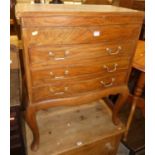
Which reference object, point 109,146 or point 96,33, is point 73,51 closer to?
point 96,33

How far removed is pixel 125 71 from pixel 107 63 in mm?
174

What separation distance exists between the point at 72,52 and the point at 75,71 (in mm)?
123

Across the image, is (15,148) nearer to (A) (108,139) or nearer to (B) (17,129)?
(B) (17,129)

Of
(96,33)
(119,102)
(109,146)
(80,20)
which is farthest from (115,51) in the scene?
(109,146)

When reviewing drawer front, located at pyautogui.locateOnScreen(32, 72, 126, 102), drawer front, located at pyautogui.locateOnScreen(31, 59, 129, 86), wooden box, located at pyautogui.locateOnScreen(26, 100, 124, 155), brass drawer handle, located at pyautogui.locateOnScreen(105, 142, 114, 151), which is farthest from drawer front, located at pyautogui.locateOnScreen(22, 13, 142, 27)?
brass drawer handle, located at pyautogui.locateOnScreen(105, 142, 114, 151)

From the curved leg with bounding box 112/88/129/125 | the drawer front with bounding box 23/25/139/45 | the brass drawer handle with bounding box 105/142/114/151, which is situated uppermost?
the drawer front with bounding box 23/25/139/45

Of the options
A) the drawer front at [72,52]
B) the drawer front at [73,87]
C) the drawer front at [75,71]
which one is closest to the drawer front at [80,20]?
the drawer front at [72,52]

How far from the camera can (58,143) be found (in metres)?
1.28

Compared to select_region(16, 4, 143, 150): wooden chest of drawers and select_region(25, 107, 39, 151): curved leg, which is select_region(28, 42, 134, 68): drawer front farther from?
select_region(25, 107, 39, 151): curved leg

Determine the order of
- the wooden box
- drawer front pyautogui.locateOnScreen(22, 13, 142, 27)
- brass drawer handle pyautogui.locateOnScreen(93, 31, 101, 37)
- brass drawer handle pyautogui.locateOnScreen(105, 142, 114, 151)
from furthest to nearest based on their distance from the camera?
brass drawer handle pyautogui.locateOnScreen(105, 142, 114, 151) < the wooden box < brass drawer handle pyautogui.locateOnScreen(93, 31, 101, 37) < drawer front pyautogui.locateOnScreen(22, 13, 142, 27)

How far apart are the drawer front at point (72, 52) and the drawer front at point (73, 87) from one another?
150mm

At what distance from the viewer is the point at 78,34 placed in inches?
36.9

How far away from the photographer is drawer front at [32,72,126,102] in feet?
3.38
